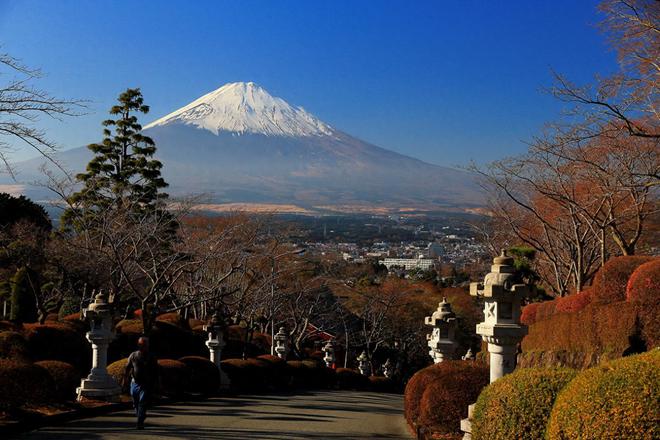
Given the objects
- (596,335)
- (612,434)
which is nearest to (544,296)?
(596,335)

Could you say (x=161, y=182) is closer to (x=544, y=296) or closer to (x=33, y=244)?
(x=33, y=244)

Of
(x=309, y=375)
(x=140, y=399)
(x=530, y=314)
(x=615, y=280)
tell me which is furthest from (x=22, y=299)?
(x=615, y=280)

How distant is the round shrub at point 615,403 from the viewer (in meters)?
5.25

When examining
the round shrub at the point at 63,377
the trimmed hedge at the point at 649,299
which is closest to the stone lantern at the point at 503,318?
the trimmed hedge at the point at 649,299

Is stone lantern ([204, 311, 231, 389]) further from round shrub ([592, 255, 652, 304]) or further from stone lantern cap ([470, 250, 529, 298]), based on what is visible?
stone lantern cap ([470, 250, 529, 298])

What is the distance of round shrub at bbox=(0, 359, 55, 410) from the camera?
1107 cm

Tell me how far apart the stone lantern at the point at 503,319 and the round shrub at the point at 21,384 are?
22.0ft

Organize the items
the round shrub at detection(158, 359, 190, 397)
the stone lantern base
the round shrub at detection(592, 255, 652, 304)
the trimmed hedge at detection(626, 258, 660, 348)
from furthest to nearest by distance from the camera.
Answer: the round shrub at detection(158, 359, 190, 397), the stone lantern base, the round shrub at detection(592, 255, 652, 304), the trimmed hedge at detection(626, 258, 660, 348)

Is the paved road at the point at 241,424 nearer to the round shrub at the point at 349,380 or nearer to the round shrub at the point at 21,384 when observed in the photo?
the round shrub at the point at 21,384

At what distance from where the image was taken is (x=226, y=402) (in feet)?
55.5

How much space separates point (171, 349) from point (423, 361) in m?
27.4

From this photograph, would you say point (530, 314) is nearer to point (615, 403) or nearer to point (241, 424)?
point (241, 424)

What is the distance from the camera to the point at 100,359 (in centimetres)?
1420

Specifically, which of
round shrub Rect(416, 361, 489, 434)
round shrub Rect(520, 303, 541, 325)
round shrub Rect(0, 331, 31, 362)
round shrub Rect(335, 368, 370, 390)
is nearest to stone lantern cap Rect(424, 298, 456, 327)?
round shrub Rect(520, 303, 541, 325)
